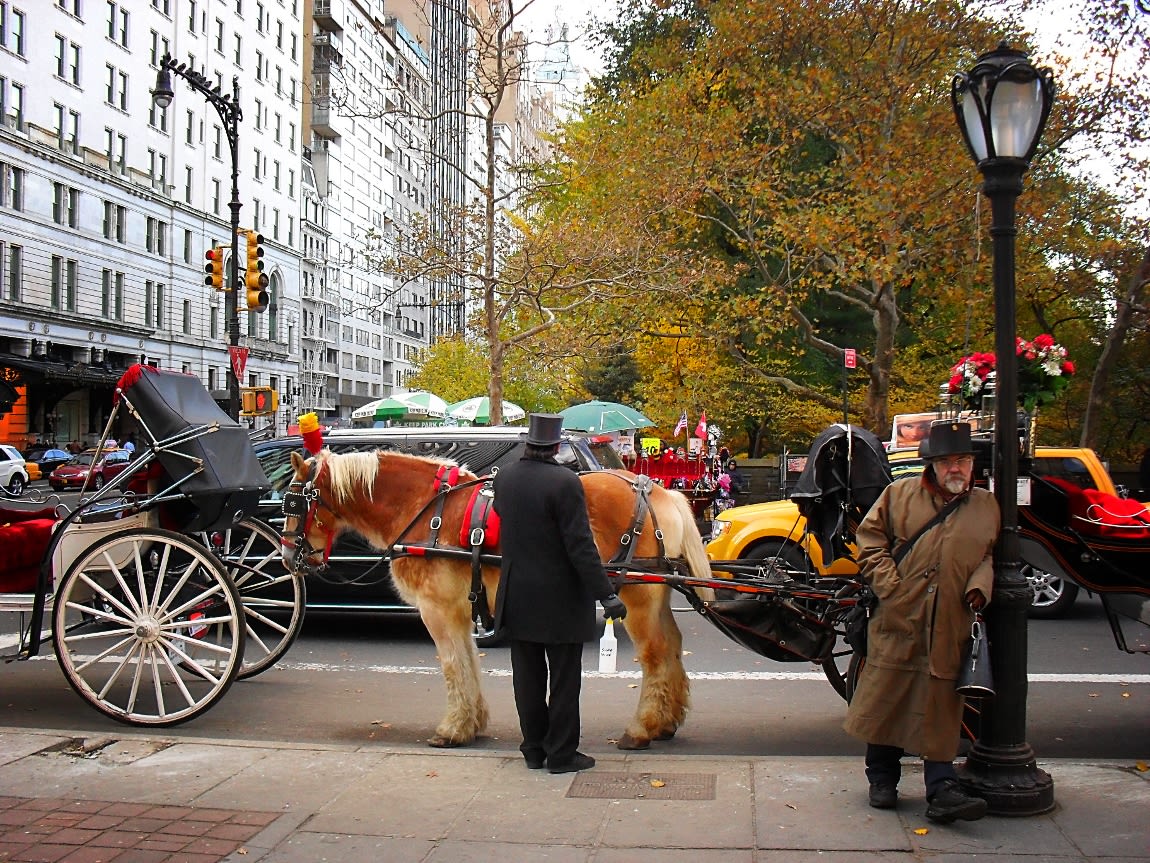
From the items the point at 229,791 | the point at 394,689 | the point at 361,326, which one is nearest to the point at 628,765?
the point at 229,791

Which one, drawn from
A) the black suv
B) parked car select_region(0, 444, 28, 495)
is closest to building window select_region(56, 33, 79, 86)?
parked car select_region(0, 444, 28, 495)

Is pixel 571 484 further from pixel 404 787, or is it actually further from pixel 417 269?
pixel 417 269

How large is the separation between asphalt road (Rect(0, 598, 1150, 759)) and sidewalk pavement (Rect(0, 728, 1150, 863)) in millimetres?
776

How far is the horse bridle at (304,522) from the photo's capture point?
7512 millimetres

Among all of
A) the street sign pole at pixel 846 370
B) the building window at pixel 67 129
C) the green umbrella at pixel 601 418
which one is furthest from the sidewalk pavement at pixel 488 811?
the building window at pixel 67 129

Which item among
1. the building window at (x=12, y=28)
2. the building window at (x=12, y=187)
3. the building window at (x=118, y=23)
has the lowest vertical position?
the building window at (x=12, y=187)

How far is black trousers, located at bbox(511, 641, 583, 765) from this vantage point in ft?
20.5

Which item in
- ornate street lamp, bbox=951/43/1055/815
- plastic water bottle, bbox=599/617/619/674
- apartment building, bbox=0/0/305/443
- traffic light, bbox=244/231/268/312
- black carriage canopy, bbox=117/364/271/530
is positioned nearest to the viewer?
ornate street lamp, bbox=951/43/1055/815

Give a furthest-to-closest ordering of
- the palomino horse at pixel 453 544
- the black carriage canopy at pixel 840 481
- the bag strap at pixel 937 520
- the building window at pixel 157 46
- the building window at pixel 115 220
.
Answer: the building window at pixel 157 46
the building window at pixel 115 220
the palomino horse at pixel 453 544
the black carriage canopy at pixel 840 481
the bag strap at pixel 937 520

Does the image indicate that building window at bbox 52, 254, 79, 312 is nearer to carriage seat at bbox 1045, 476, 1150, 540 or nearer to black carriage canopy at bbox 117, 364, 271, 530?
black carriage canopy at bbox 117, 364, 271, 530

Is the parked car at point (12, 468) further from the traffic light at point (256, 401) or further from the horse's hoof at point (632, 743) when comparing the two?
the horse's hoof at point (632, 743)

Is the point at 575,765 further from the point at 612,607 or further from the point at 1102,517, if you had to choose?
the point at 1102,517

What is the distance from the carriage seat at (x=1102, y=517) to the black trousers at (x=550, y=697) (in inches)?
123

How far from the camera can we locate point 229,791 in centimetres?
590
